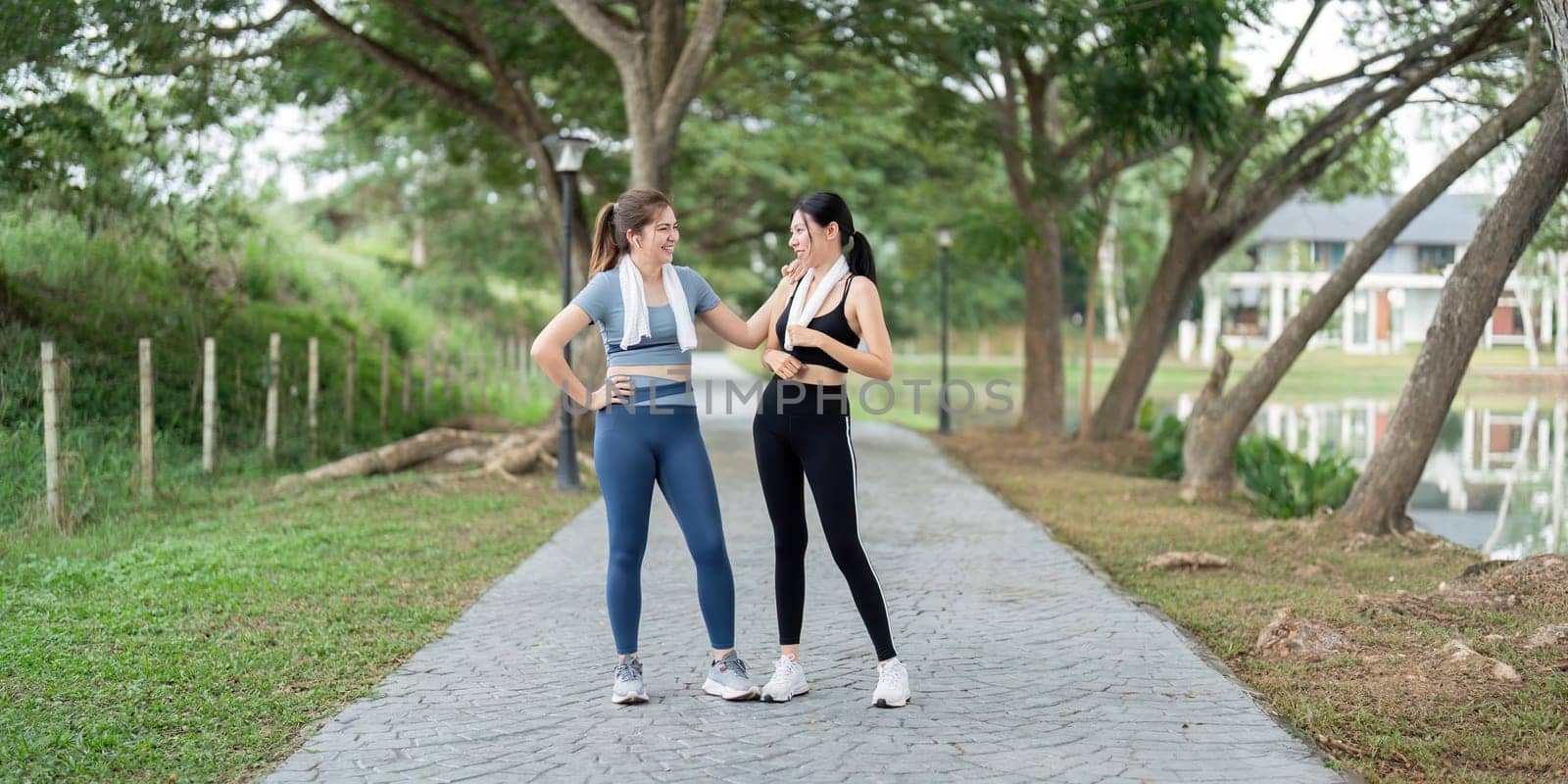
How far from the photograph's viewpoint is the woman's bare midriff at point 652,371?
16.2 feet

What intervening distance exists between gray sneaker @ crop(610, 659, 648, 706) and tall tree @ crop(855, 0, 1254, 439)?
32.2 feet

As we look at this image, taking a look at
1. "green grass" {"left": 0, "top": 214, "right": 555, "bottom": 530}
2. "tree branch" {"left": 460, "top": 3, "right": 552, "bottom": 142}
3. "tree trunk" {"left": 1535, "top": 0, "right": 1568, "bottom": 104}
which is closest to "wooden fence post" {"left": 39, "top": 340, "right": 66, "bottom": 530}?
"green grass" {"left": 0, "top": 214, "right": 555, "bottom": 530}

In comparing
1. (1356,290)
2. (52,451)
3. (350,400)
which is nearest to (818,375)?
(52,451)

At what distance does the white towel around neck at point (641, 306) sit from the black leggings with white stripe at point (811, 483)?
0.37m

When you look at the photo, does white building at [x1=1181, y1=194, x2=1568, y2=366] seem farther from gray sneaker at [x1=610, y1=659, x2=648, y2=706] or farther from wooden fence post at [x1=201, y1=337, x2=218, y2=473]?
gray sneaker at [x1=610, y1=659, x2=648, y2=706]

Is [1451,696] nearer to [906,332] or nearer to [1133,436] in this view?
[1133,436]

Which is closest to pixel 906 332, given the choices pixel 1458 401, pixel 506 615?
pixel 1458 401

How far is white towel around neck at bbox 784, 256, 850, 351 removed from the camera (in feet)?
16.1

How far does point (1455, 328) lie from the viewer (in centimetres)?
917

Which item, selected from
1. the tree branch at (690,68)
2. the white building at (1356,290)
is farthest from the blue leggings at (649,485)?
the white building at (1356,290)

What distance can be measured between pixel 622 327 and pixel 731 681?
137 cm

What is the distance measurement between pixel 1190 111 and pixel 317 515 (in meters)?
9.24

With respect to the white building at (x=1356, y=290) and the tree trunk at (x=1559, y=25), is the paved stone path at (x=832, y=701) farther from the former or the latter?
the white building at (x=1356, y=290)

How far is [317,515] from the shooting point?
34.2ft
